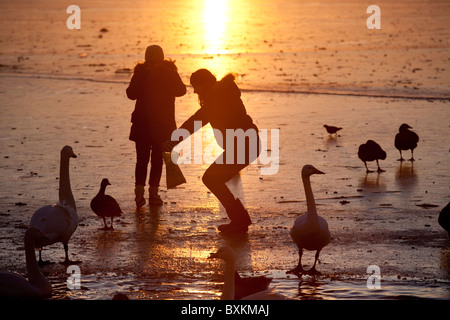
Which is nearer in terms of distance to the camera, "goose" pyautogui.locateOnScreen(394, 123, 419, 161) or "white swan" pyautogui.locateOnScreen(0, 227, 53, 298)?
"white swan" pyautogui.locateOnScreen(0, 227, 53, 298)

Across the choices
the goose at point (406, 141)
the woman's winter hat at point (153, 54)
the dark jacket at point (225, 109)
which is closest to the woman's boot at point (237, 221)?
the dark jacket at point (225, 109)

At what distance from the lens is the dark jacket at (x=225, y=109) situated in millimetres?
9914

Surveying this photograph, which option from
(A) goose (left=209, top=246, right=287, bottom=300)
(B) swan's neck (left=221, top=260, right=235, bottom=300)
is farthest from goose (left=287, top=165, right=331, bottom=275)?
(B) swan's neck (left=221, top=260, right=235, bottom=300)

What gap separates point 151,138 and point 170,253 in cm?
276

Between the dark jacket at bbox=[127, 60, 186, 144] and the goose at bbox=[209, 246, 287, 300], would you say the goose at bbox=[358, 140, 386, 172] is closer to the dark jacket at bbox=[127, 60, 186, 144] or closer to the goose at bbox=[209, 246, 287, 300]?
the dark jacket at bbox=[127, 60, 186, 144]

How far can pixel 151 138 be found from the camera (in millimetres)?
11453

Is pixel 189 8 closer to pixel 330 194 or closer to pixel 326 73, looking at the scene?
pixel 326 73

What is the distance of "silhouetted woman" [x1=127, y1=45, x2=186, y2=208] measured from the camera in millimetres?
11305

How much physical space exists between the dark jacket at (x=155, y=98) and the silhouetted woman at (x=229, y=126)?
1.33 meters

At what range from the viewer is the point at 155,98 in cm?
1134

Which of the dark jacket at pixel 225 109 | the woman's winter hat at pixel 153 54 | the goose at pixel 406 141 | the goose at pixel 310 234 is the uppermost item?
the woman's winter hat at pixel 153 54

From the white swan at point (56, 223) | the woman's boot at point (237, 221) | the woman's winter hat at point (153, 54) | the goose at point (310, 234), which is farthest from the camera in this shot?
the woman's winter hat at point (153, 54)

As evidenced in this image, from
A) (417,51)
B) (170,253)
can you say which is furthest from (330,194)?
(417,51)

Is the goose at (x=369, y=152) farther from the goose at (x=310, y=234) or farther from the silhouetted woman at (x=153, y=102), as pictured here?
the goose at (x=310, y=234)
